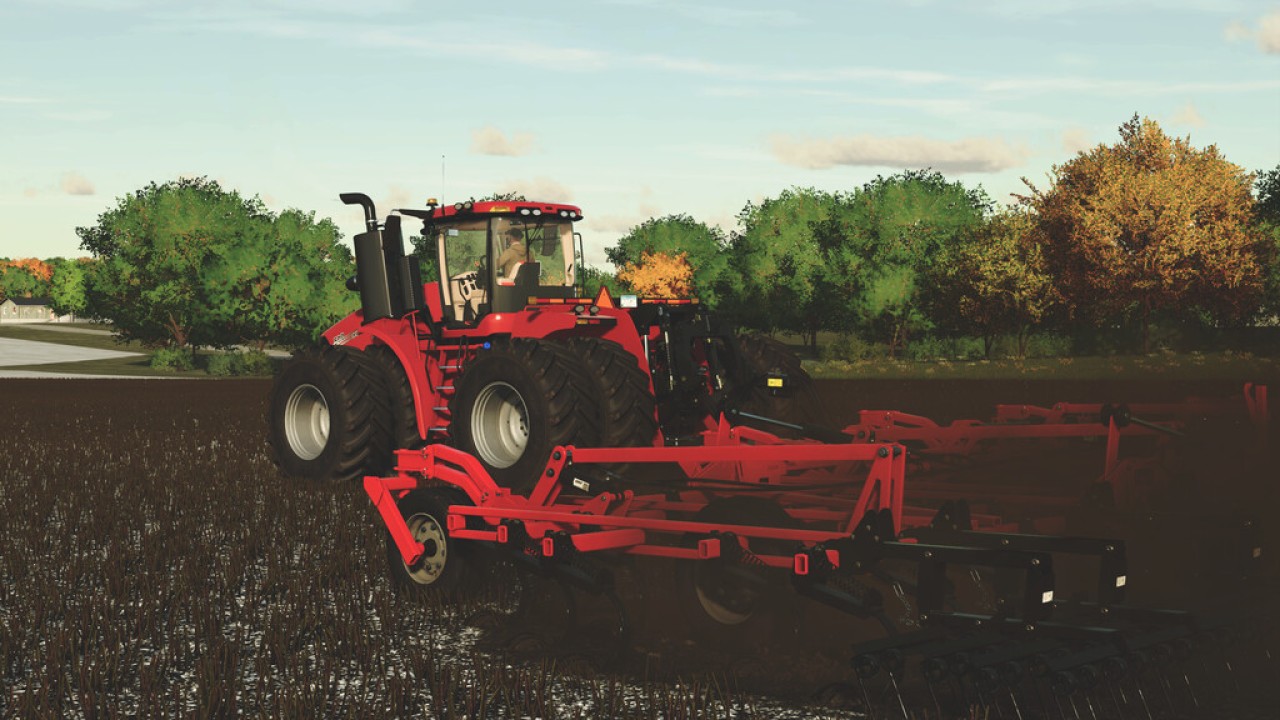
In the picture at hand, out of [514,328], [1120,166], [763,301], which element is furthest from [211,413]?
[763,301]

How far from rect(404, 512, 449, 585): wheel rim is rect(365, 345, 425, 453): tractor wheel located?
452 cm

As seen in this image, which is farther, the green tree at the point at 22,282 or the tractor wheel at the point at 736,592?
the green tree at the point at 22,282

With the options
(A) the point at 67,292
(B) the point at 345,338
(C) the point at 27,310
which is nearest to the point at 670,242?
(A) the point at 67,292

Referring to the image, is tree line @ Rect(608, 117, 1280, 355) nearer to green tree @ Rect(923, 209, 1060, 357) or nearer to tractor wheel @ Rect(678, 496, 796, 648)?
green tree @ Rect(923, 209, 1060, 357)

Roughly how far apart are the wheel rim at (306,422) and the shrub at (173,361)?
170 feet

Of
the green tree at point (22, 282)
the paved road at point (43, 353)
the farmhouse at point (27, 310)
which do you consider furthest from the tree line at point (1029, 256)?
the green tree at point (22, 282)

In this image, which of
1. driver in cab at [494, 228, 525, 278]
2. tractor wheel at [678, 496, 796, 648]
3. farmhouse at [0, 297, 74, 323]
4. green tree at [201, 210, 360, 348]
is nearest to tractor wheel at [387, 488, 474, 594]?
tractor wheel at [678, 496, 796, 648]

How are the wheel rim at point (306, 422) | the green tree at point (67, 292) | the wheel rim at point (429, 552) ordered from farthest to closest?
the green tree at point (67, 292)
the wheel rim at point (306, 422)
the wheel rim at point (429, 552)

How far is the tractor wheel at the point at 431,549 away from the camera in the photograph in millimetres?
7613

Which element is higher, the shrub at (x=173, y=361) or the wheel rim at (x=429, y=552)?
the wheel rim at (x=429, y=552)

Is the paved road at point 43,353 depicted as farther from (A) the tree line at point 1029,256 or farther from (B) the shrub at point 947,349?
(B) the shrub at point 947,349

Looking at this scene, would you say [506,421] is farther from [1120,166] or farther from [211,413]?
[1120,166]

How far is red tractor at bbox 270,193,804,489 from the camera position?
10219 millimetres

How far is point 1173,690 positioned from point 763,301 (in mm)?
63053
